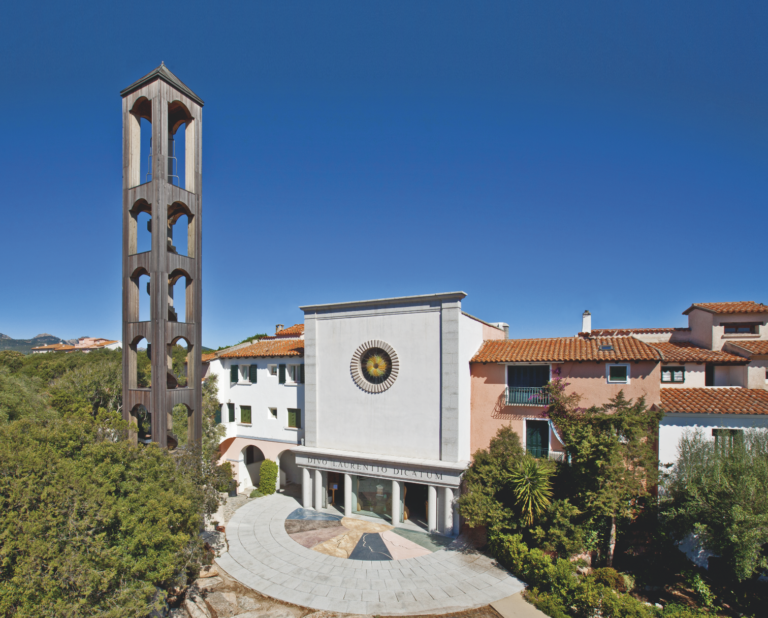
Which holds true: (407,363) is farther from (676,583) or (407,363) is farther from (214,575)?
(676,583)

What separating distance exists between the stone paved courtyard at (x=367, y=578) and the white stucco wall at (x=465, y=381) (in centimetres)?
536

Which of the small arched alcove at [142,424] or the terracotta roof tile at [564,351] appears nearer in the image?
the terracotta roof tile at [564,351]

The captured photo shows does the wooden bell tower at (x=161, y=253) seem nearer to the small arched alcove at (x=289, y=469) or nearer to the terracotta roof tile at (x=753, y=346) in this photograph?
the small arched alcove at (x=289, y=469)

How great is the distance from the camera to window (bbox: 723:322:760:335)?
Answer: 91.5 ft

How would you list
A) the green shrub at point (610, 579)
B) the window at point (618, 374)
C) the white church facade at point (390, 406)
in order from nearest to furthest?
the green shrub at point (610, 579) < the window at point (618, 374) < the white church facade at point (390, 406)

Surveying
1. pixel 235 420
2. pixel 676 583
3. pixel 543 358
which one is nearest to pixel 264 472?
pixel 235 420

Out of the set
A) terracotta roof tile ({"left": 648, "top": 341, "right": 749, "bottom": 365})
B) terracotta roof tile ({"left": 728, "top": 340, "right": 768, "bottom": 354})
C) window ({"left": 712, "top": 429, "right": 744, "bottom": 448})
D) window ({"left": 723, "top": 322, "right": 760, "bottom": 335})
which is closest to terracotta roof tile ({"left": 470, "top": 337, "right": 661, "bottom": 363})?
terracotta roof tile ({"left": 648, "top": 341, "right": 749, "bottom": 365})

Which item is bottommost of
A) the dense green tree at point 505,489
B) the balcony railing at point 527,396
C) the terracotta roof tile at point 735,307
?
the dense green tree at point 505,489

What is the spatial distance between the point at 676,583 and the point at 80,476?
24853mm

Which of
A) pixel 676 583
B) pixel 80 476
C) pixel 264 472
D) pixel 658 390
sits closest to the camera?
pixel 80 476

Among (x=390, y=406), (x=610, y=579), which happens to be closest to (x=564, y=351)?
(x=390, y=406)

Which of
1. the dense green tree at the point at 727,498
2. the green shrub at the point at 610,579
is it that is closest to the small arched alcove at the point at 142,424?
the green shrub at the point at 610,579

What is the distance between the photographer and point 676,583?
62.4 ft

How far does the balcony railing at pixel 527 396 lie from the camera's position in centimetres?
2406
